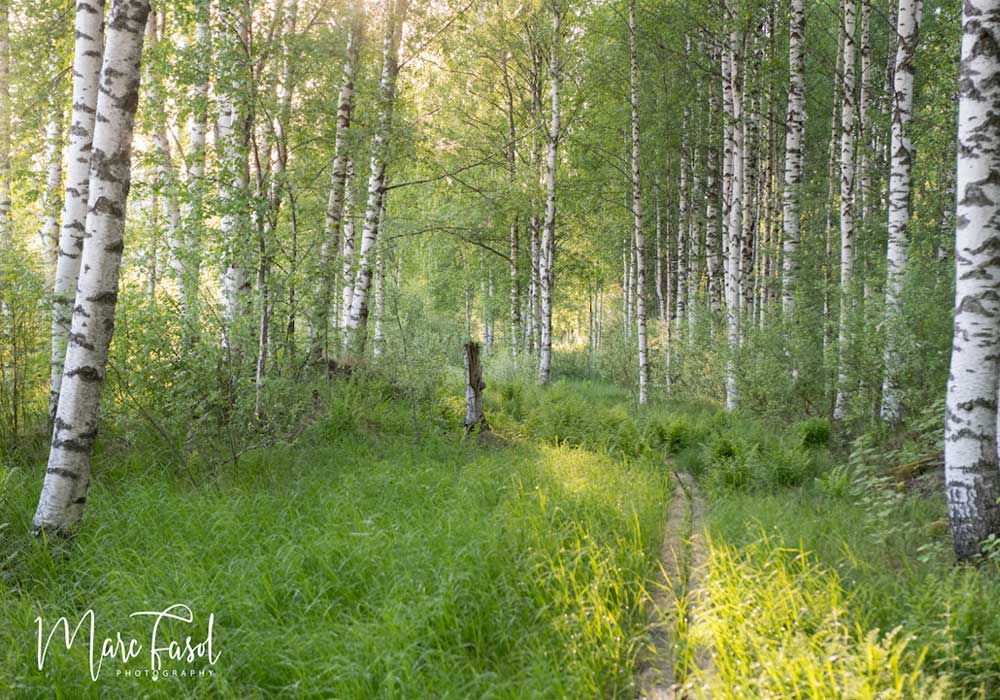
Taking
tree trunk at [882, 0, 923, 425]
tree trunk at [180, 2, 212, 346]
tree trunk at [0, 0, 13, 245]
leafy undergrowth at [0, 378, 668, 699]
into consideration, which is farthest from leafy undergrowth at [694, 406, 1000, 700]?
tree trunk at [0, 0, 13, 245]

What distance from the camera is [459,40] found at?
1883cm

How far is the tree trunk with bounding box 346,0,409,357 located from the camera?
34.7 ft

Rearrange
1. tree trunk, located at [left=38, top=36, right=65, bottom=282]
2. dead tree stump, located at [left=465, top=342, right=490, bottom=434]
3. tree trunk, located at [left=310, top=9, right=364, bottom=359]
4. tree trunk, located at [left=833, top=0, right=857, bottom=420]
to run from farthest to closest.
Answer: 1. dead tree stump, located at [left=465, top=342, right=490, bottom=434]
2. tree trunk, located at [left=833, top=0, right=857, bottom=420]
3. tree trunk, located at [left=38, top=36, right=65, bottom=282]
4. tree trunk, located at [left=310, top=9, right=364, bottom=359]

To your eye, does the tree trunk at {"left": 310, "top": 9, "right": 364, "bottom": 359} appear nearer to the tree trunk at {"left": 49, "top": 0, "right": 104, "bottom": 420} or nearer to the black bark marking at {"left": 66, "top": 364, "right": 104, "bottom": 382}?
the tree trunk at {"left": 49, "top": 0, "right": 104, "bottom": 420}

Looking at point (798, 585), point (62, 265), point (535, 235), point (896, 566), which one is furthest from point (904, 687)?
point (535, 235)

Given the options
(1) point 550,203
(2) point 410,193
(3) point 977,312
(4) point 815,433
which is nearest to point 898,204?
(4) point 815,433

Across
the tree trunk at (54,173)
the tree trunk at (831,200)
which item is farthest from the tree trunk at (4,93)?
the tree trunk at (831,200)

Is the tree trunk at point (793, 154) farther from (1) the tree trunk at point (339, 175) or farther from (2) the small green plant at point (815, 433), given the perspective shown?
(1) the tree trunk at point (339, 175)

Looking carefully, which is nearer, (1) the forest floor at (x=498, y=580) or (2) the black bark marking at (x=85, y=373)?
(1) the forest floor at (x=498, y=580)

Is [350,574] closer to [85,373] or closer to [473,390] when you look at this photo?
[85,373]

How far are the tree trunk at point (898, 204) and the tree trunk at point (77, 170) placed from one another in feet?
29.6

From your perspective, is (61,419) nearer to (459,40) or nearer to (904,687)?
(904,687)

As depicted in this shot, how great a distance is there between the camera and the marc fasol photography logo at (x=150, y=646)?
3.59 metres

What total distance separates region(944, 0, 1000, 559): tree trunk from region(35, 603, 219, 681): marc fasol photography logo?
195 inches
